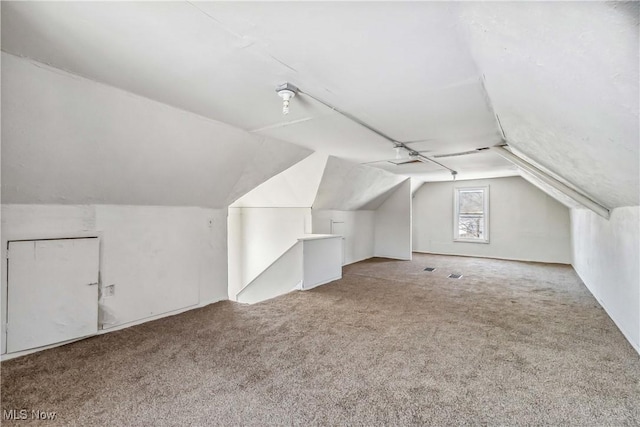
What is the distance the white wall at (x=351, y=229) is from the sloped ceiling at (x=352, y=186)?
157 millimetres

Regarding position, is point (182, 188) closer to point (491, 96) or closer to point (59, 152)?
point (59, 152)

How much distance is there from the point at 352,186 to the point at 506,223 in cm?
436

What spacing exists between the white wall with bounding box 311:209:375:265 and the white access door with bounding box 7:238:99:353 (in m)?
3.64

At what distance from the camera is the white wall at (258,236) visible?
19.4 feet

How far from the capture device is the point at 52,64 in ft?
6.10

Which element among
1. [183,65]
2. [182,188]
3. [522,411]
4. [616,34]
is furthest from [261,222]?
[616,34]

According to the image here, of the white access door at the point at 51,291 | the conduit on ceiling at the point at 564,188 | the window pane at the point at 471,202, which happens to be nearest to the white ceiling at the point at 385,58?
the conduit on ceiling at the point at 564,188

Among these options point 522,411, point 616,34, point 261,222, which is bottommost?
point 522,411

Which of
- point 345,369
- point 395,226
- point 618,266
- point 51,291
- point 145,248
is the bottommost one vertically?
point 345,369

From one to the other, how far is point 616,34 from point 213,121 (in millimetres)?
2847

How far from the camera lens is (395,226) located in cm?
737

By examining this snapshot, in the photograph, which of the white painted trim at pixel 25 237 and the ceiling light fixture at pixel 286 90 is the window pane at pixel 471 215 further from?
the white painted trim at pixel 25 237

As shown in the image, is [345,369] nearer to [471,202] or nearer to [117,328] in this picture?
[117,328]

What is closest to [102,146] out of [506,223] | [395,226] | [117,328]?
[117,328]
